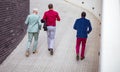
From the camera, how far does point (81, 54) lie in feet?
28.8

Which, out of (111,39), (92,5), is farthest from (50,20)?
(92,5)

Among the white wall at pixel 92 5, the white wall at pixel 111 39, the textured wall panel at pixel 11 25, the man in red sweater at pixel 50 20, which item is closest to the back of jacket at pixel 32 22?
the man in red sweater at pixel 50 20

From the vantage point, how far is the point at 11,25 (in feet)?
30.5

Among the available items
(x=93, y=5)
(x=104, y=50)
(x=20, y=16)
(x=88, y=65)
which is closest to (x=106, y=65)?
(x=104, y=50)

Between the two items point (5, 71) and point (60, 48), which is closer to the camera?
point (5, 71)

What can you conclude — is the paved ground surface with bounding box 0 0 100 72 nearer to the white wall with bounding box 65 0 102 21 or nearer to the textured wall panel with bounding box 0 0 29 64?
the textured wall panel with bounding box 0 0 29 64

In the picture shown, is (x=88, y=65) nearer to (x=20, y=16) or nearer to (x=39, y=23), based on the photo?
(x=39, y=23)

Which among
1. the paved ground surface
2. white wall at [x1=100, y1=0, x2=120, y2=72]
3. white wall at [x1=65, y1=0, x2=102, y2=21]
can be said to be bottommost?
the paved ground surface

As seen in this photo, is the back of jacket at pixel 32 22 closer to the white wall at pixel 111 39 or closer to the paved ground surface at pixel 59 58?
the paved ground surface at pixel 59 58

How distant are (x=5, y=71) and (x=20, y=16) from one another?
2848mm

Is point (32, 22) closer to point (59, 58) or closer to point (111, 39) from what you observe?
point (59, 58)

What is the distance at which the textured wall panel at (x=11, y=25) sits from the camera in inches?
334

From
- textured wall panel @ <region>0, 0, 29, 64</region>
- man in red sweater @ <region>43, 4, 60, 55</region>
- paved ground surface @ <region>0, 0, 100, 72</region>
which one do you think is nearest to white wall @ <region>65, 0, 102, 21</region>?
paved ground surface @ <region>0, 0, 100, 72</region>

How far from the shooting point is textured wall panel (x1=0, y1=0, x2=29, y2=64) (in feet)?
27.9
